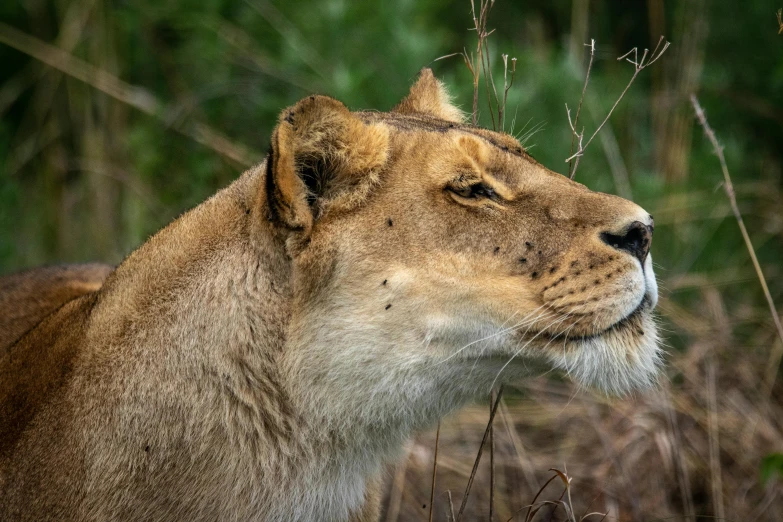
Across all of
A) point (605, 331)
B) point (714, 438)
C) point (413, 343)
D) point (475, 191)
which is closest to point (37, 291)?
point (413, 343)

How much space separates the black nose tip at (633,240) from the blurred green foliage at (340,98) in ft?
9.42

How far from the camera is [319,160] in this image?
9.97 feet

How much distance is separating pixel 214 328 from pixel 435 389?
75 centimetres

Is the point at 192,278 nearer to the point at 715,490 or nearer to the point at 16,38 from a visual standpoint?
the point at 715,490

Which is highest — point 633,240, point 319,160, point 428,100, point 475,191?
point 428,100

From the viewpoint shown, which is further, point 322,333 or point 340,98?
point 340,98

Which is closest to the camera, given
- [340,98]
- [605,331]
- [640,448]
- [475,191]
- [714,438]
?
[605,331]

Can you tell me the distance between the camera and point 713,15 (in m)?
7.88

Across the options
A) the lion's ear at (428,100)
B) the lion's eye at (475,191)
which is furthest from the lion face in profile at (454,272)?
the lion's ear at (428,100)

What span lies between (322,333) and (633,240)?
1.04 metres

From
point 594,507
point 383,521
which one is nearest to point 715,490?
point 594,507

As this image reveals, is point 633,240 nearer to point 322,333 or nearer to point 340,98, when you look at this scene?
point 322,333

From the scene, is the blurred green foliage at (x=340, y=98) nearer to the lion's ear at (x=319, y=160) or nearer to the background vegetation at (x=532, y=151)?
the background vegetation at (x=532, y=151)

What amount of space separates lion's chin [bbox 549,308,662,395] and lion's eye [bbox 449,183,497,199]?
1.85ft
